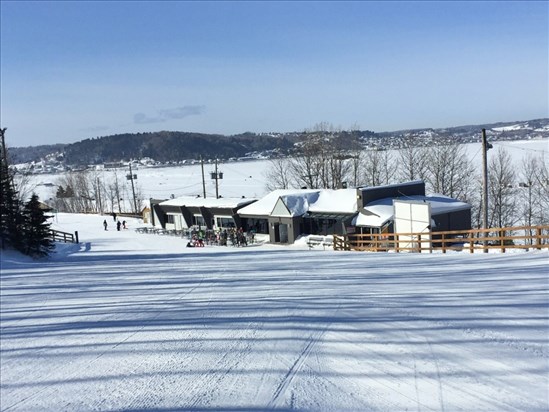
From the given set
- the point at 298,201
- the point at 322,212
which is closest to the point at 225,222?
the point at 298,201

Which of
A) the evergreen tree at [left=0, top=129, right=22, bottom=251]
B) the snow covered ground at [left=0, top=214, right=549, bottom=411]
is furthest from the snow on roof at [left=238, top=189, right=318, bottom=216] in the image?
the snow covered ground at [left=0, top=214, right=549, bottom=411]

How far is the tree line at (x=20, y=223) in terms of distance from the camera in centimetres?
2108

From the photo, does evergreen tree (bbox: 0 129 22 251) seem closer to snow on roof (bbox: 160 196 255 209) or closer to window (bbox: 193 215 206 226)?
snow on roof (bbox: 160 196 255 209)

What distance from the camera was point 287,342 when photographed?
7109 mm

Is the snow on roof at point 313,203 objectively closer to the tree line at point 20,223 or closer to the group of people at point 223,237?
the group of people at point 223,237

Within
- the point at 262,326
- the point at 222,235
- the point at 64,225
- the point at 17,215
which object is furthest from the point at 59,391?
the point at 64,225

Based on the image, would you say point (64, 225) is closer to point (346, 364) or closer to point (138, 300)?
point (138, 300)

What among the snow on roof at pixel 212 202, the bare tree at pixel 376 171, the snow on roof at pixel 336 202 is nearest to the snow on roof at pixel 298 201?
the snow on roof at pixel 336 202

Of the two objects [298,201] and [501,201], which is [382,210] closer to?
[298,201]

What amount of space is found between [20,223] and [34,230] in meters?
0.67

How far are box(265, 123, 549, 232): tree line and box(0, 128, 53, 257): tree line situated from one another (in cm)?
2792

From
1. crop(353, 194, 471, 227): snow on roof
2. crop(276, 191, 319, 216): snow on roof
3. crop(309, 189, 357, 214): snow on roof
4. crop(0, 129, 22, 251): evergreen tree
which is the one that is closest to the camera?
crop(0, 129, 22, 251): evergreen tree

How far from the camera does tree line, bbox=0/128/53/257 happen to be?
2108cm

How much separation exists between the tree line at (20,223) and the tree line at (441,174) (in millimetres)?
27918
